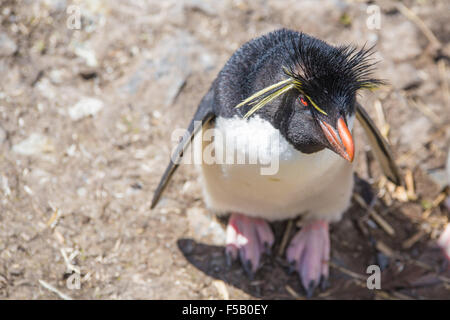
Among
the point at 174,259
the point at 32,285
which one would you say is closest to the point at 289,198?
the point at 174,259

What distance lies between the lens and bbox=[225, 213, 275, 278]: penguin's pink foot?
8.23ft

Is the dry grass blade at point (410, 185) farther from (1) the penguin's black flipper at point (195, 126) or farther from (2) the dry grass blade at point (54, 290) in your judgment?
(2) the dry grass blade at point (54, 290)

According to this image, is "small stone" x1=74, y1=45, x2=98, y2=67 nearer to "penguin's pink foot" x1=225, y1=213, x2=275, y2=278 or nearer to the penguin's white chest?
the penguin's white chest

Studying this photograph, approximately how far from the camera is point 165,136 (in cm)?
284

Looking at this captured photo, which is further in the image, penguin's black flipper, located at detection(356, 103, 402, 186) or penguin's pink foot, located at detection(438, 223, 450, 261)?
penguin's pink foot, located at detection(438, 223, 450, 261)

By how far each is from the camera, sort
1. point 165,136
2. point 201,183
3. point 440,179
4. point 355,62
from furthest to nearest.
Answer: point 440,179
point 165,136
point 201,183
point 355,62

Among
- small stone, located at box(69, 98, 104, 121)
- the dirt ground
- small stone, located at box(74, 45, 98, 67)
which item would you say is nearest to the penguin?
the dirt ground

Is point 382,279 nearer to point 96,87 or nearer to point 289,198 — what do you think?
point 289,198

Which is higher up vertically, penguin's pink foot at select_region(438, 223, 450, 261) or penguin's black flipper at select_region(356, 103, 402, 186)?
penguin's black flipper at select_region(356, 103, 402, 186)

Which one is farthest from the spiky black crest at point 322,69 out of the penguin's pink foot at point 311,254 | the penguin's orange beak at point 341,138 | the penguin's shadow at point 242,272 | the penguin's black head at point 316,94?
the penguin's shadow at point 242,272

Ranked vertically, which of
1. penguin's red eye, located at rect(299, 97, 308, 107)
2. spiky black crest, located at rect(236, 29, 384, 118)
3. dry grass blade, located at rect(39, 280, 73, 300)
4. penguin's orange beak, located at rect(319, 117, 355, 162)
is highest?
spiky black crest, located at rect(236, 29, 384, 118)

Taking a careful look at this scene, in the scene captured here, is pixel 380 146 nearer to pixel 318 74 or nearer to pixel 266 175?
pixel 266 175

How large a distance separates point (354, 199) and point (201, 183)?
97 cm
